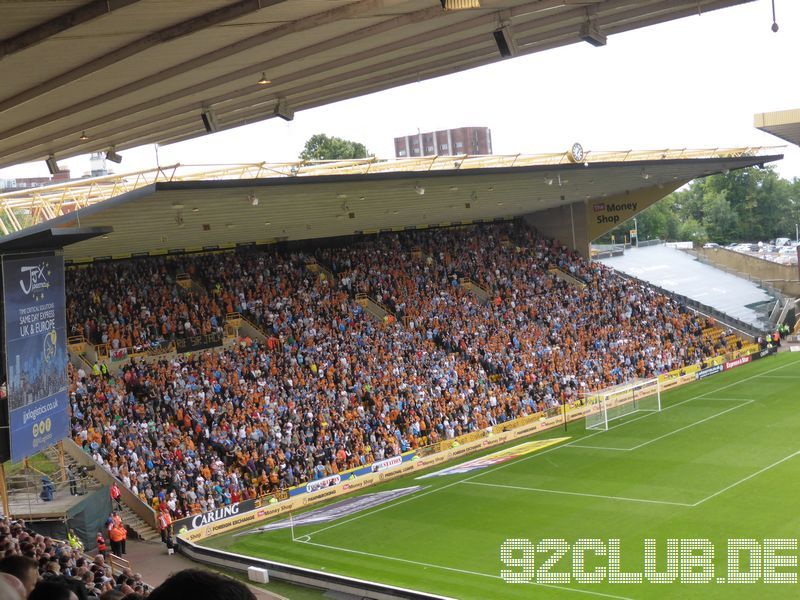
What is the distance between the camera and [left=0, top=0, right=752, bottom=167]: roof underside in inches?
313

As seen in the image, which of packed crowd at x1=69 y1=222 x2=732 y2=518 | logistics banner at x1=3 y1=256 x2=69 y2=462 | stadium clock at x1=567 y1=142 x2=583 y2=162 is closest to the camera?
logistics banner at x1=3 y1=256 x2=69 y2=462

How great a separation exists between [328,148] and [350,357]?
54025 millimetres

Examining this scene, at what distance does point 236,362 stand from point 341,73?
2014 cm

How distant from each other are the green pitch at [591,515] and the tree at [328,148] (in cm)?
5608

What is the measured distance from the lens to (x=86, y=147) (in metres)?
15.5

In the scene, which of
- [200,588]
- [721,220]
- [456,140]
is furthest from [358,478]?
[456,140]

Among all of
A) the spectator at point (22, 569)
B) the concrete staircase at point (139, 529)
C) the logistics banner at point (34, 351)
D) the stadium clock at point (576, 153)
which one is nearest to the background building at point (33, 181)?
the stadium clock at point (576, 153)

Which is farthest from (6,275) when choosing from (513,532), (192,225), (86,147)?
(192,225)

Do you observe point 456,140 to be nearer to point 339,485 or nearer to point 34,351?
point 339,485

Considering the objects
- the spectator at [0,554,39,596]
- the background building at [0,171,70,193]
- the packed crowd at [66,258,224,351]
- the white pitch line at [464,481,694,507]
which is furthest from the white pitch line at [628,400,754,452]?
the background building at [0,171,70,193]

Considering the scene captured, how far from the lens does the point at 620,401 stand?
3431cm

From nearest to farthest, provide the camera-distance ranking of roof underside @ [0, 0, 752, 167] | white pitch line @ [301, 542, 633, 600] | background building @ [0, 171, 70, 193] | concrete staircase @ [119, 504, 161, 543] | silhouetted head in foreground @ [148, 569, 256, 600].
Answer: silhouetted head in foreground @ [148, 569, 256, 600]
roof underside @ [0, 0, 752, 167]
white pitch line @ [301, 542, 633, 600]
concrete staircase @ [119, 504, 161, 543]
background building @ [0, 171, 70, 193]

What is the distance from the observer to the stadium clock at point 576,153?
118 ft

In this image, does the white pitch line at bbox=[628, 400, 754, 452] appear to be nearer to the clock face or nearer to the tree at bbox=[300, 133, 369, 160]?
the clock face
